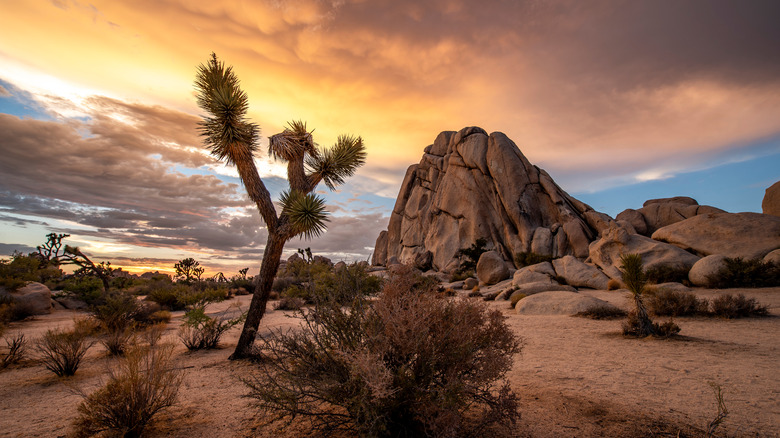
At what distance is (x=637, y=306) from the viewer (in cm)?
816

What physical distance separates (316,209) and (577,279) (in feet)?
57.9

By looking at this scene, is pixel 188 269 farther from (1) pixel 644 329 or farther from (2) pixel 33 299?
(1) pixel 644 329

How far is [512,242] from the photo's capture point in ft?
125

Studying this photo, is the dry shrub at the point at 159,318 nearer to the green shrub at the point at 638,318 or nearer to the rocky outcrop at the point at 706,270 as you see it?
the green shrub at the point at 638,318

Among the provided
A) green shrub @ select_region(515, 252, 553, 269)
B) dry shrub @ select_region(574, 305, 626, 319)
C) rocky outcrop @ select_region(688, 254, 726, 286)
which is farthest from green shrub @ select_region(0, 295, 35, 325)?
green shrub @ select_region(515, 252, 553, 269)

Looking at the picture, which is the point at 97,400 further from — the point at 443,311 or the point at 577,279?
the point at 577,279

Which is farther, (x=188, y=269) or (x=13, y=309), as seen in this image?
(x=188, y=269)

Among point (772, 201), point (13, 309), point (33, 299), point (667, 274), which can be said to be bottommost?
point (13, 309)

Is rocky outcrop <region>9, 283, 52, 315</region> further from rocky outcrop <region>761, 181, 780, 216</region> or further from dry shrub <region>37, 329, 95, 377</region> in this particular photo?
rocky outcrop <region>761, 181, 780, 216</region>

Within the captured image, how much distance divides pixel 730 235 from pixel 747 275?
6.46m

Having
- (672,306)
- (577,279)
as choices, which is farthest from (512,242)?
(672,306)

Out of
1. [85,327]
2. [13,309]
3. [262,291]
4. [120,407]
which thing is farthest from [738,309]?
[13,309]

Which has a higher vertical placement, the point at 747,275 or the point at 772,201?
the point at 772,201

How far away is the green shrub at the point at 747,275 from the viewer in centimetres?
1334
